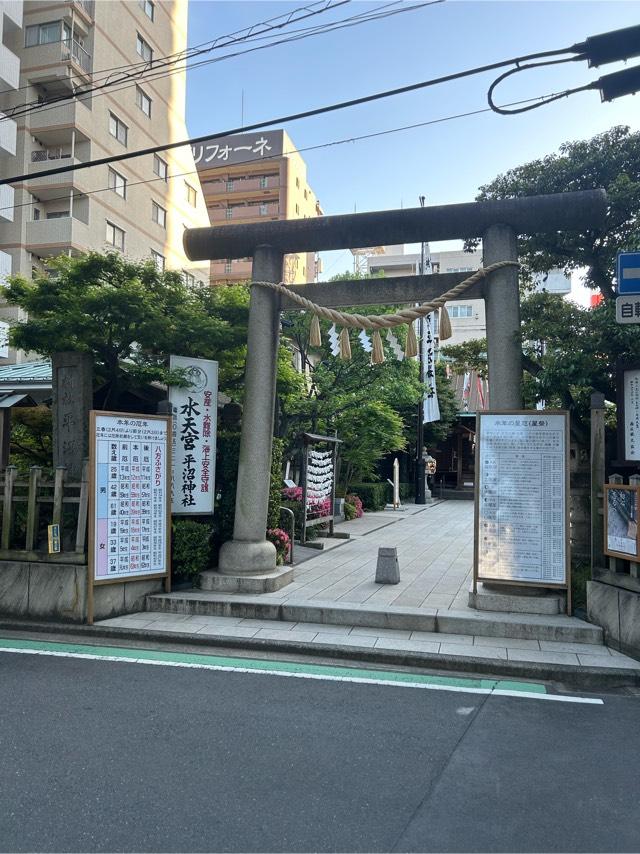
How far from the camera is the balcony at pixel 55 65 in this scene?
85.2 feet

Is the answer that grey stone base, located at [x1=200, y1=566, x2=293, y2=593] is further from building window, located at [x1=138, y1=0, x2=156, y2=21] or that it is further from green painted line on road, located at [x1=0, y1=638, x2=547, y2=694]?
building window, located at [x1=138, y1=0, x2=156, y2=21]

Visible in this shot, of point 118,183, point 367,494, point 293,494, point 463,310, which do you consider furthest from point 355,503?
point 463,310

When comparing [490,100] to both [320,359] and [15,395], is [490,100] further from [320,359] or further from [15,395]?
[320,359]

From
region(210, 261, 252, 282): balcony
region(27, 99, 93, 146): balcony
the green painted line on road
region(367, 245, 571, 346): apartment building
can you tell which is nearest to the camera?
the green painted line on road

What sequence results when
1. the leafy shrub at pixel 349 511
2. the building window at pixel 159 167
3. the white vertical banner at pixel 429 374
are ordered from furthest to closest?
the building window at pixel 159 167 < the white vertical banner at pixel 429 374 < the leafy shrub at pixel 349 511

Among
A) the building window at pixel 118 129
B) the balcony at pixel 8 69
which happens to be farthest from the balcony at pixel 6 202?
the building window at pixel 118 129

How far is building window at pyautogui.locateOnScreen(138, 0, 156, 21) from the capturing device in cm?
3140

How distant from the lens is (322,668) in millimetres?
6297

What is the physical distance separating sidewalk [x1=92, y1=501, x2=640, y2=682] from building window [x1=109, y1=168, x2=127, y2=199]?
79.5 ft

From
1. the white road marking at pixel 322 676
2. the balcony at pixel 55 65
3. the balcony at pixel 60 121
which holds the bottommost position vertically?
the white road marking at pixel 322 676

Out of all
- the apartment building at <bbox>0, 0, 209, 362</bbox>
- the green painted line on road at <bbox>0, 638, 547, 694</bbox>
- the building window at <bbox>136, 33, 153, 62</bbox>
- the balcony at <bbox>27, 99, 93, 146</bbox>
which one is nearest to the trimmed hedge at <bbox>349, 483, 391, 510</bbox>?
the apartment building at <bbox>0, 0, 209, 362</bbox>

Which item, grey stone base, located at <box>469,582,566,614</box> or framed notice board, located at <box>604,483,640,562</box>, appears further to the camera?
grey stone base, located at <box>469,582,566,614</box>

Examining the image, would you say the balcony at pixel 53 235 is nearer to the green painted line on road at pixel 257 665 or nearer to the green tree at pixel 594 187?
the green tree at pixel 594 187

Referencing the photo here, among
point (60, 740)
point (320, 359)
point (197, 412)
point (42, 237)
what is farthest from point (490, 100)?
point (42, 237)
